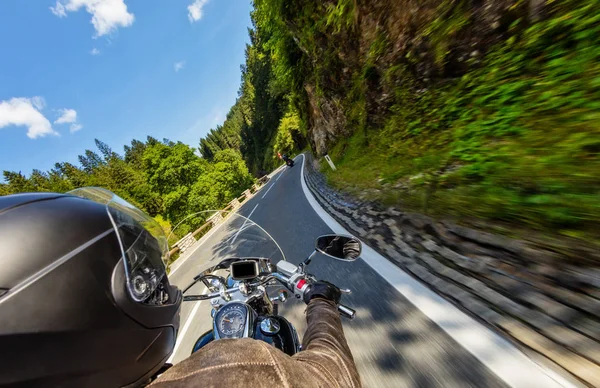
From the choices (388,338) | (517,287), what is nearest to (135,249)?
(388,338)

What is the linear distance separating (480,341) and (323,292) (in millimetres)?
1290

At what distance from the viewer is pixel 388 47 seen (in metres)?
7.57

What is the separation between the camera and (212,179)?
2986 cm

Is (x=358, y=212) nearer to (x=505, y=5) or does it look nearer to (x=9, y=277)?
(x=505, y=5)

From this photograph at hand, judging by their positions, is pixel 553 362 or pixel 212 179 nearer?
pixel 553 362

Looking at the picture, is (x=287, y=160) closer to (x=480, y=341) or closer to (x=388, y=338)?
(x=388, y=338)

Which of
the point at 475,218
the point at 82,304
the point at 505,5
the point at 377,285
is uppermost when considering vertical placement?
the point at 505,5

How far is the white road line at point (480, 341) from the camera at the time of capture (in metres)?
1.45

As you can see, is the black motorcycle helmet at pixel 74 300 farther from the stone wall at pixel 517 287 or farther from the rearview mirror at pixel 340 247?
the stone wall at pixel 517 287

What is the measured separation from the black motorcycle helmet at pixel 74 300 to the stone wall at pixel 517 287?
2337 millimetres

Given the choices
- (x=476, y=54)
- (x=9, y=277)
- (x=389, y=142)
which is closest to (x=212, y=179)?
(x=389, y=142)

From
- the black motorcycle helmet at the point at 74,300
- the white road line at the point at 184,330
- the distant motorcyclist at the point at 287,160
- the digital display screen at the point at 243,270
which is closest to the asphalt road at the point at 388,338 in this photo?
the white road line at the point at 184,330

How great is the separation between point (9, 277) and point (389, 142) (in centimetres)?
806

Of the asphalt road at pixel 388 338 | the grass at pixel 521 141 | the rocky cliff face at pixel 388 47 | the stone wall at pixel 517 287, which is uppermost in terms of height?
the rocky cliff face at pixel 388 47
